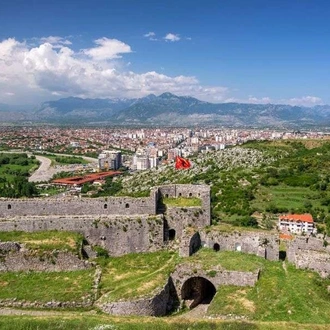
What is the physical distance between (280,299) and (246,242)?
5.27 m

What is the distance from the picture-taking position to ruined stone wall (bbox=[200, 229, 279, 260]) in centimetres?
2480

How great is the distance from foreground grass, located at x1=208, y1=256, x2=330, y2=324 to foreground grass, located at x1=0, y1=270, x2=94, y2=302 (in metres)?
6.58

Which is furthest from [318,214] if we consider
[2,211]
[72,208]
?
[2,211]

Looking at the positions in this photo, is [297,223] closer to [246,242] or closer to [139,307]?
[246,242]

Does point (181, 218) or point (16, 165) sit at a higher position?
point (181, 218)

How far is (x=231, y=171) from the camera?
2972 inches

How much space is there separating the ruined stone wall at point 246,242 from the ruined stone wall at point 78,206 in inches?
152

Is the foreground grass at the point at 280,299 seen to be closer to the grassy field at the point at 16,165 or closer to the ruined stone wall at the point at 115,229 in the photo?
the ruined stone wall at the point at 115,229

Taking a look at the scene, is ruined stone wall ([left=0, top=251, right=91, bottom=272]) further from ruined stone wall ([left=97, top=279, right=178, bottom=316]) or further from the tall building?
the tall building

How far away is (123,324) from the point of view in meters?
17.5

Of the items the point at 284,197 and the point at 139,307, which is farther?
the point at 284,197

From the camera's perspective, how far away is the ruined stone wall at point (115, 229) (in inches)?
984

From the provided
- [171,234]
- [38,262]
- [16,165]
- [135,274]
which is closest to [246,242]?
[171,234]

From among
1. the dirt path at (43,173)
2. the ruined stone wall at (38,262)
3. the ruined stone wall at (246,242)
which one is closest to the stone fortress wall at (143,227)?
the ruined stone wall at (246,242)
